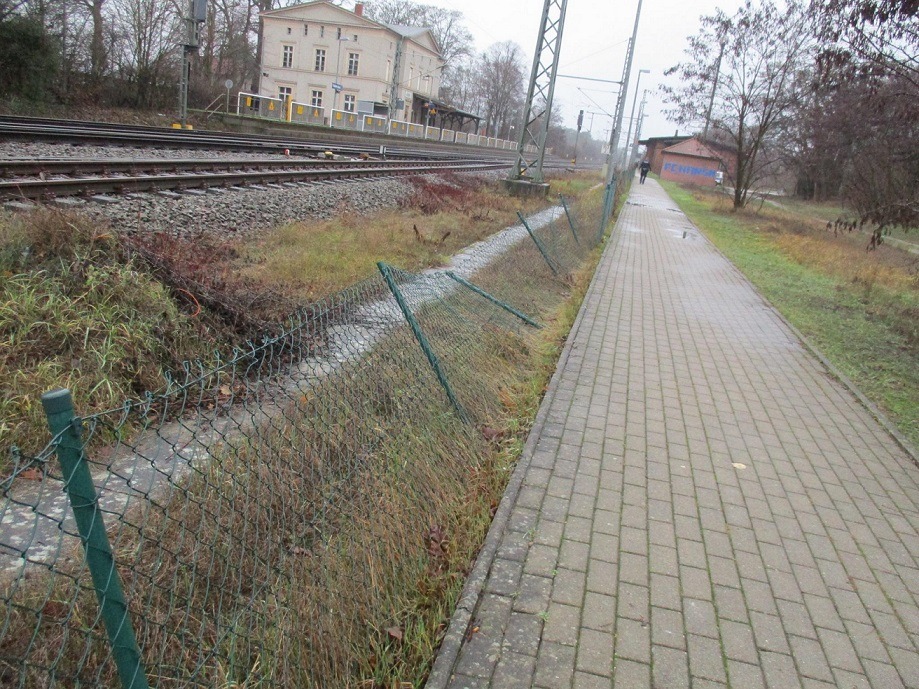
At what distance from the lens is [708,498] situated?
183 inches

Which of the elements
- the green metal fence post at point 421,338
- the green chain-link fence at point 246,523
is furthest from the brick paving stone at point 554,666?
the green metal fence post at point 421,338

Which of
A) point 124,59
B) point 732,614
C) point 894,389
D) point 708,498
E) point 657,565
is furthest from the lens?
point 124,59

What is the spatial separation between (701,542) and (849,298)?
11.5 meters

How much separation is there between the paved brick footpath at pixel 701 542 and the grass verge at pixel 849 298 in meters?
0.79

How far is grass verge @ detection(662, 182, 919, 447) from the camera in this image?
799 centimetres

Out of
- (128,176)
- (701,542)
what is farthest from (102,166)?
(701,542)

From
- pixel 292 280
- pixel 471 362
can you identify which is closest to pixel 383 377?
pixel 471 362

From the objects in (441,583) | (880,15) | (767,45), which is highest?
(767,45)

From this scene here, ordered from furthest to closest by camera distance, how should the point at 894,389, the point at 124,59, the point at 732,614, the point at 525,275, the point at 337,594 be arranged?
the point at 124,59 < the point at 525,275 < the point at 894,389 < the point at 732,614 < the point at 337,594

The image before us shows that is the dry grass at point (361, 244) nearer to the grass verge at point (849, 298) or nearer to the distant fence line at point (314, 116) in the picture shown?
the grass verge at point (849, 298)

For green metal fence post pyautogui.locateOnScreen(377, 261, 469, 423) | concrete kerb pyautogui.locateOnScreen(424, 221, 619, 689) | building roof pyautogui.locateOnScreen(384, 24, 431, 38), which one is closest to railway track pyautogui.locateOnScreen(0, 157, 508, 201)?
green metal fence post pyautogui.locateOnScreen(377, 261, 469, 423)

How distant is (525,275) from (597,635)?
7813mm

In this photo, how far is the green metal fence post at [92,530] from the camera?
1718mm

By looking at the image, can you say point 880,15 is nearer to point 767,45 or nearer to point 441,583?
point 441,583
